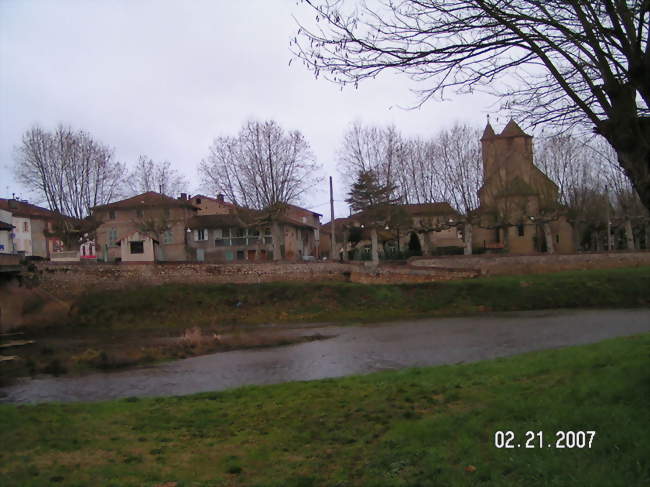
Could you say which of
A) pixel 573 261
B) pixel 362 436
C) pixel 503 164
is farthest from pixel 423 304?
pixel 362 436

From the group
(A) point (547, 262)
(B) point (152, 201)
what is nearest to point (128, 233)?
(B) point (152, 201)

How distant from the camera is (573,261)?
143ft

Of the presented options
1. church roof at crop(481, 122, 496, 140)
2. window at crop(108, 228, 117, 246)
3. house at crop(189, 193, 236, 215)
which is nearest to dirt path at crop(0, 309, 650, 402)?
church roof at crop(481, 122, 496, 140)

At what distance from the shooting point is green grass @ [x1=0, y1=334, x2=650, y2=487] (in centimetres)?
595

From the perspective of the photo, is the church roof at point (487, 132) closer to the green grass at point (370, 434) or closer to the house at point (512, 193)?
the house at point (512, 193)

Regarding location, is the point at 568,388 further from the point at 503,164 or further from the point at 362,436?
the point at 503,164

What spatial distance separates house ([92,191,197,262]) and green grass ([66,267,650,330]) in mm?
12040

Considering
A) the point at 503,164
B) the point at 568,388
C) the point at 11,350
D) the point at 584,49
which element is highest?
the point at 503,164

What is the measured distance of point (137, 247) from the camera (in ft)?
171

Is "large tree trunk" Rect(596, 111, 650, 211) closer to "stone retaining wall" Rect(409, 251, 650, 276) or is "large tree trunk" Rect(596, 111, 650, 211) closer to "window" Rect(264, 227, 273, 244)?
"stone retaining wall" Rect(409, 251, 650, 276)

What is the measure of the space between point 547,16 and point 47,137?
152 ft
